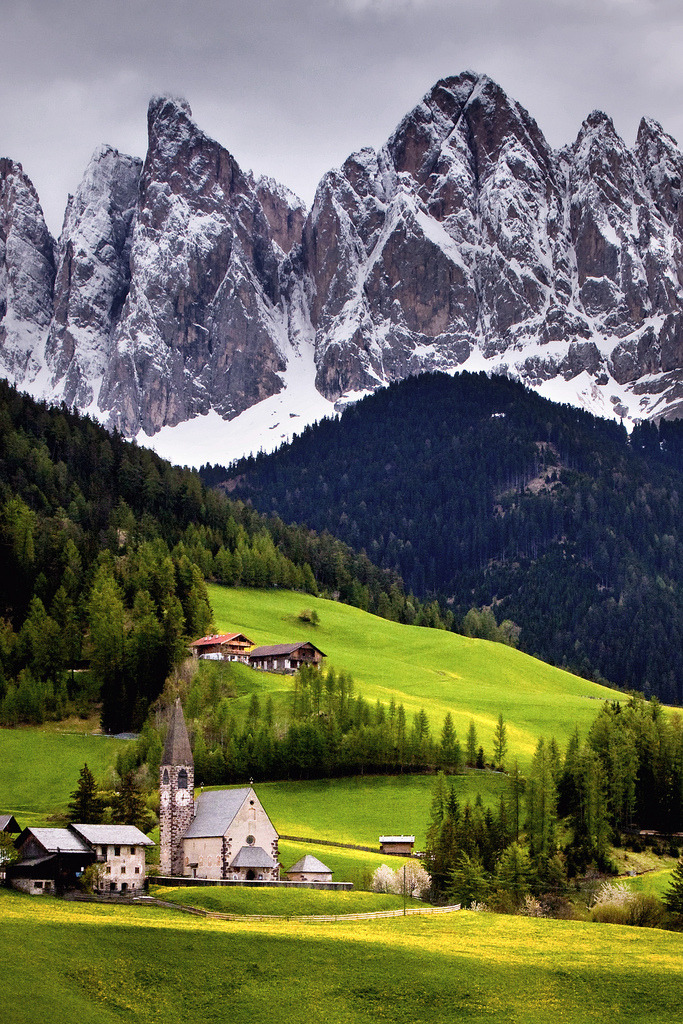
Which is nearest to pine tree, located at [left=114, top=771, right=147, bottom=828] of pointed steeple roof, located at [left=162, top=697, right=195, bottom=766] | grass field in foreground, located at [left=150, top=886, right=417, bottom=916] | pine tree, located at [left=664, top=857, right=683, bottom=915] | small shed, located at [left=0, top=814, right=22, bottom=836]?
pointed steeple roof, located at [left=162, top=697, right=195, bottom=766]

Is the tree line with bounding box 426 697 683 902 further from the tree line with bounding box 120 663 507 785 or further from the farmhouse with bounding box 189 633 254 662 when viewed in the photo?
the farmhouse with bounding box 189 633 254 662

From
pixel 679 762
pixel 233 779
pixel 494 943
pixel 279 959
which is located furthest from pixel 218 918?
pixel 679 762

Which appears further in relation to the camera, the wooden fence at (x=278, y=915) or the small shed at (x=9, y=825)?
the small shed at (x=9, y=825)

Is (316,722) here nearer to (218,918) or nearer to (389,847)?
(389,847)

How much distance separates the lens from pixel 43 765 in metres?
112

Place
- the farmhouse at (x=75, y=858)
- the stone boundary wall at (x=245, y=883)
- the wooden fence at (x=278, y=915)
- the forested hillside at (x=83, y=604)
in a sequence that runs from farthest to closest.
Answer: the forested hillside at (x=83, y=604) → the stone boundary wall at (x=245, y=883) → the farmhouse at (x=75, y=858) → the wooden fence at (x=278, y=915)

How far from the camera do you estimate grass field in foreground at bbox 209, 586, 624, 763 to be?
141500 millimetres

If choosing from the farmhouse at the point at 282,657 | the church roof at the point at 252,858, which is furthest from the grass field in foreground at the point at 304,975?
the farmhouse at the point at 282,657

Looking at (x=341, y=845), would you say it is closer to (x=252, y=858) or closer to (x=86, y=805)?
→ (x=252, y=858)

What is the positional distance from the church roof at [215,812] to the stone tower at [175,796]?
683 millimetres

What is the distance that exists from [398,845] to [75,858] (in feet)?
90.0

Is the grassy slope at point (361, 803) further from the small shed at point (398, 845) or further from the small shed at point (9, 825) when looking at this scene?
the small shed at point (9, 825)

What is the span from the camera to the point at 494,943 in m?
Result: 64.2

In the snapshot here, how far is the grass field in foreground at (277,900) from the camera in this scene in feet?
233
